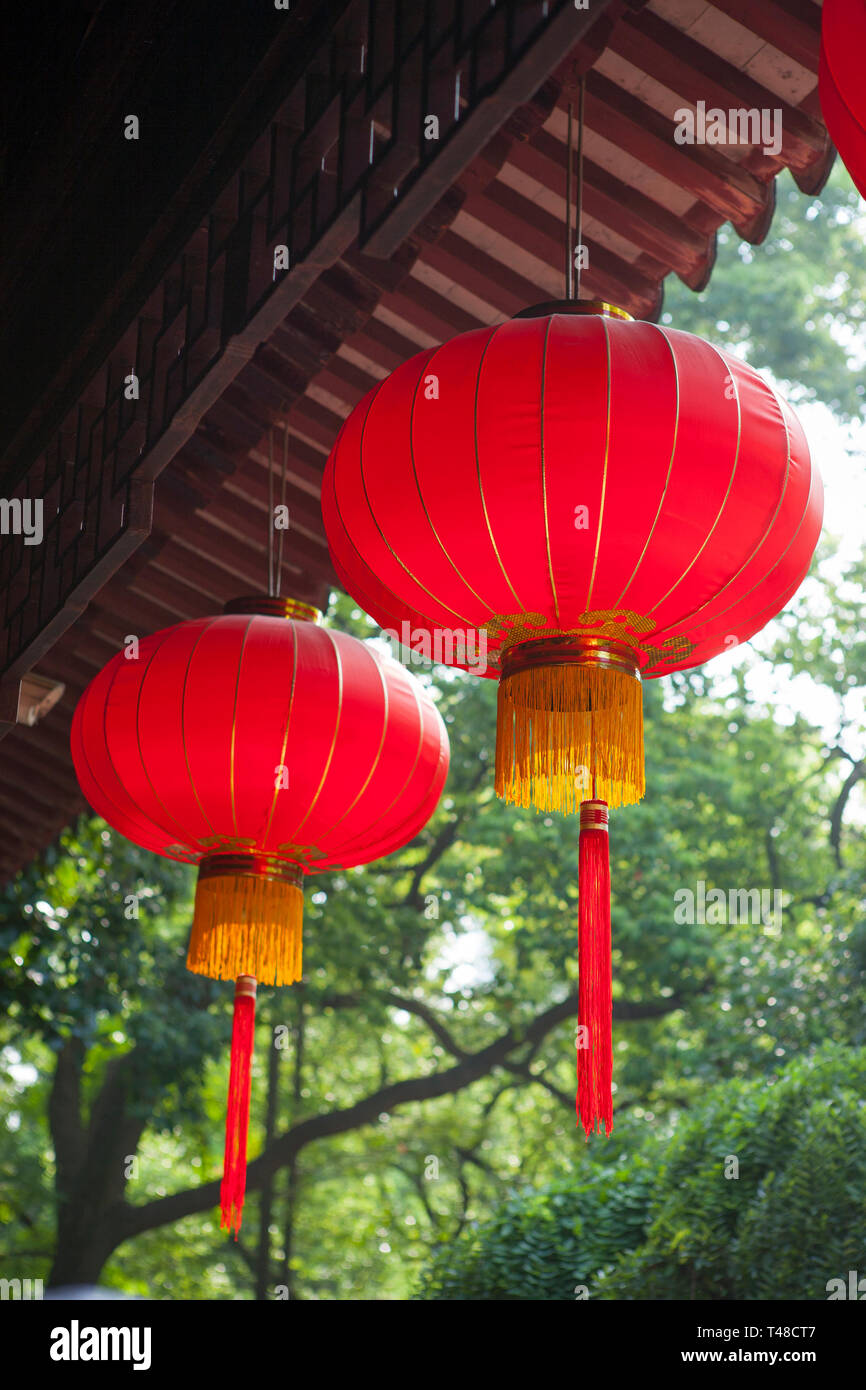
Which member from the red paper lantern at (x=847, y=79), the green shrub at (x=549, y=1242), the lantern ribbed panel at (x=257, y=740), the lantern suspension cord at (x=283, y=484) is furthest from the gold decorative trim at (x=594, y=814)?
the green shrub at (x=549, y=1242)

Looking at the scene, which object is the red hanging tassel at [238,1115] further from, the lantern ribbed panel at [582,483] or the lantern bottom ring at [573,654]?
the lantern ribbed panel at [582,483]

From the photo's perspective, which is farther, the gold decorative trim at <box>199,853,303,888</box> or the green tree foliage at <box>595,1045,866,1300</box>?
the green tree foliage at <box>595,1045,866,1300</box>

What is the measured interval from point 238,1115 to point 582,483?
1.50 metres

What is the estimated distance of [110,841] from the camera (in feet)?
20.4

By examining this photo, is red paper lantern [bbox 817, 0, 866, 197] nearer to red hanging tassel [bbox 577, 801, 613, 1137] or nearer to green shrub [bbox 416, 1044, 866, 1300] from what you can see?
red hanging tassel [bbox 577, 801, 613, 1137]

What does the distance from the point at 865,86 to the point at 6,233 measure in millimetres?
2557

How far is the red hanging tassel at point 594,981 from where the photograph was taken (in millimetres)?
2166

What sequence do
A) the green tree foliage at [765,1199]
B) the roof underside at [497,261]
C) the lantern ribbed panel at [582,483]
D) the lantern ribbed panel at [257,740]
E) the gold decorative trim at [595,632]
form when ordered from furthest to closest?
the green tree foliage at [765,1199]
the lantern ribbed panel at [257,740]
the roof underside at [497,261]
the gold decorative trim at [595,632]
the lantern ribbed panel at [582,483]

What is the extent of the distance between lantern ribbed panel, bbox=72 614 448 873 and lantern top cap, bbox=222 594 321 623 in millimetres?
97

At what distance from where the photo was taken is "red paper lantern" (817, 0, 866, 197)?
53.7 inches

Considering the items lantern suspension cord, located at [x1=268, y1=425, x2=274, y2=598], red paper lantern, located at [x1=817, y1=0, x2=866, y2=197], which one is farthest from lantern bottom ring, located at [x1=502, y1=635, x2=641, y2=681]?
lantern suspension cord, located at [x1=268, y1=425, x2=274, y2=598]

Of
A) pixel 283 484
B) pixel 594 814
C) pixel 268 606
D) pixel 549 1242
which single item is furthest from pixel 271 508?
pixel 549 1242

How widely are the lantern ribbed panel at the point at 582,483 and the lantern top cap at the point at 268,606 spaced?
838 millimetres

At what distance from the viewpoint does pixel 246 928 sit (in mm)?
2973
